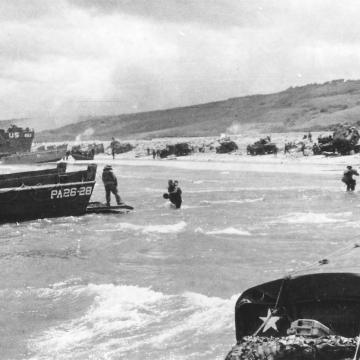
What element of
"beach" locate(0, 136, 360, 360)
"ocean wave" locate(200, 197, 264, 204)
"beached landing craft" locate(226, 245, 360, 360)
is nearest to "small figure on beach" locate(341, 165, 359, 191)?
"beach" locate(0, 136, 360, 360)

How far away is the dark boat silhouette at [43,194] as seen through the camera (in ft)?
57.9

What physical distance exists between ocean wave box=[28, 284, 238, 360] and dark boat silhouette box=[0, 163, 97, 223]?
923 cm

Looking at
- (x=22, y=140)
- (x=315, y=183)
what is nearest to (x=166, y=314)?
(x=315, y=183)

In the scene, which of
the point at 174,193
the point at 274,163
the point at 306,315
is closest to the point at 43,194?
the point at 174,193

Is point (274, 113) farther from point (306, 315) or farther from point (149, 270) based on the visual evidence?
point (306, 315)

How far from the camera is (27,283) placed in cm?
1004

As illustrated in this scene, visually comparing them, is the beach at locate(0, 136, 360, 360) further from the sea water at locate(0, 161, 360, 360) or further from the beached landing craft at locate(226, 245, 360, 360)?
the beached landing craft at locate(226, 245, 360, 360)

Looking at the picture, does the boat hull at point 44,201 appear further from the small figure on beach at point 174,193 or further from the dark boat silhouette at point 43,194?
the small figure on beach at point 174,193

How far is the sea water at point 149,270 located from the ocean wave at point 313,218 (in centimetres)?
5

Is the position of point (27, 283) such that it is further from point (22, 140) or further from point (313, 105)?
point (313, 105)

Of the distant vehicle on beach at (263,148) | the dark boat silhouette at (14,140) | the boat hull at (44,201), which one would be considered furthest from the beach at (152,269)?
the dark boat silhouette at (14,140)

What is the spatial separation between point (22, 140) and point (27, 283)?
187ft

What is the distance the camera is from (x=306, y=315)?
4.23 metres

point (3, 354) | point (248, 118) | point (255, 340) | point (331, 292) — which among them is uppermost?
point (248, 118)
